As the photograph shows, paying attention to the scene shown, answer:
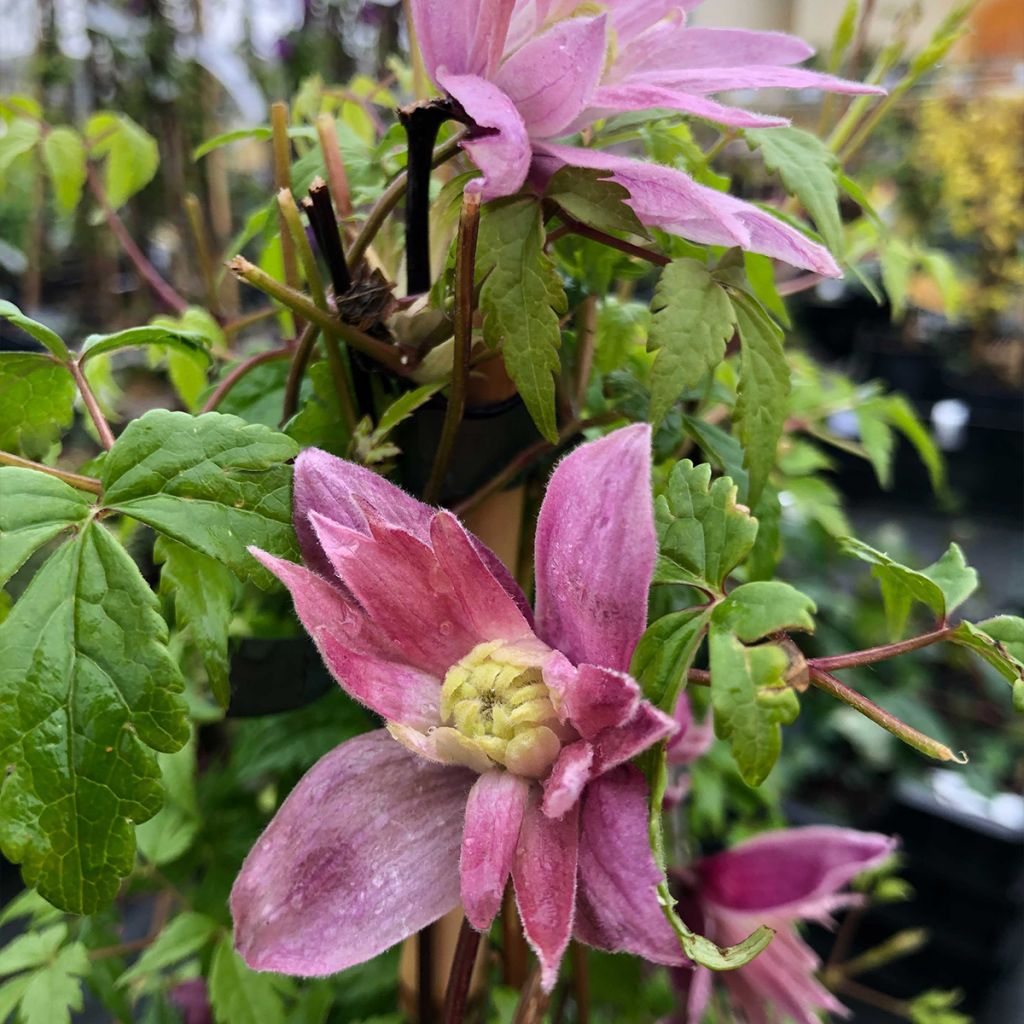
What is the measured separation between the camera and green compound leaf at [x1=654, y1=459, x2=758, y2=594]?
0.34 meters

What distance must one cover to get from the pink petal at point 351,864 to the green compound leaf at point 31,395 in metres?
0.21

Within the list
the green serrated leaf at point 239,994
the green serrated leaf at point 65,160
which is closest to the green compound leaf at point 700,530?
the green serrated leaf at point 239,994

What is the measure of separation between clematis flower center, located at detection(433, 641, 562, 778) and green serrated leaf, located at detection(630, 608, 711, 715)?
4 centimetres

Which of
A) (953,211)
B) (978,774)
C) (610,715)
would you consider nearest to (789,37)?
(610,715)

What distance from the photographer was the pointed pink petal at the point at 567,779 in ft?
0.94

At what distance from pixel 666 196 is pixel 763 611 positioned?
0.56ft

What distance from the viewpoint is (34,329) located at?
384 millimetres

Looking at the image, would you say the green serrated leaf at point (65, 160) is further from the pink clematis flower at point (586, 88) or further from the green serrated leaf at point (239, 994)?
the green serrated leaf at point (239, 994)

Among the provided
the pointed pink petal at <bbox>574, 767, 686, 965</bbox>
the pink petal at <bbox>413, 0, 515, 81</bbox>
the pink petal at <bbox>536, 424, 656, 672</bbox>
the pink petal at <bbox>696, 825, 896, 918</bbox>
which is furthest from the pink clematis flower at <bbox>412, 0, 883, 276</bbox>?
the pink petal at <bbox>696, 825, 896, 918</bbox>

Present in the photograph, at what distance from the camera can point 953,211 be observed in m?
2.51

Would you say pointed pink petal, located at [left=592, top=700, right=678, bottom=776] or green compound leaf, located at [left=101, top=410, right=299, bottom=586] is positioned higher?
green compound leaf, located at [left=101, top=410, right=299, bottom=586]

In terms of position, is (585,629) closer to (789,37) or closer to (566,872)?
(566,872)

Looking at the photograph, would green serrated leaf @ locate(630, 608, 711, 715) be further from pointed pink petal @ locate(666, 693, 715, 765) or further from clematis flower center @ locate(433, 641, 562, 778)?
pointed pink petal @ locate(666, 693, 715, 765)

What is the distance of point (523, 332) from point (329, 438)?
0.44ft
